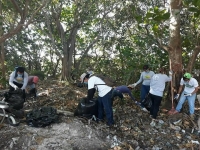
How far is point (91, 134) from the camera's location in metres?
5.14

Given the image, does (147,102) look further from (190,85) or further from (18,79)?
(18,79)

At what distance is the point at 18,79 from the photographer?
6.54 metres

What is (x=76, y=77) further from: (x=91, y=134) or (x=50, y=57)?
(x=91, y=134)

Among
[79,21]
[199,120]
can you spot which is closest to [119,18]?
[79,21]

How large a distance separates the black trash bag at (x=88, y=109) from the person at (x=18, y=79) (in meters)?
1.75

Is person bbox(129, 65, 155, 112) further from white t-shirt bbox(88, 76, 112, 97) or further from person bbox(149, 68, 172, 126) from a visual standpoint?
white t-shirt bbox(88, 76, 112, 97)

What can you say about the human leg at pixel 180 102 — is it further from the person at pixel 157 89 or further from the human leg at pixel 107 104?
the human leg at pixel 107 104

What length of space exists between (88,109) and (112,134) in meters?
0.84

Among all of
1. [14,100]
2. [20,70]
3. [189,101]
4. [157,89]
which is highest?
[20,70]

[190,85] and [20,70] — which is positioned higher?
[20,70]

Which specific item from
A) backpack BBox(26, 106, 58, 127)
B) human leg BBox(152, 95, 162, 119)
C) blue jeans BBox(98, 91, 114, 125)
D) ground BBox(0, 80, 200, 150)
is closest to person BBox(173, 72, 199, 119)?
ground BBox(0, 80, 200, 150)

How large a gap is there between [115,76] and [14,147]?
6.63m

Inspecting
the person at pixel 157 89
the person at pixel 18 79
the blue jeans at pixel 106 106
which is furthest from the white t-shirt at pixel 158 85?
the person at pixel 18 79

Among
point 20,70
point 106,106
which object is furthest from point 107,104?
point 20,70
